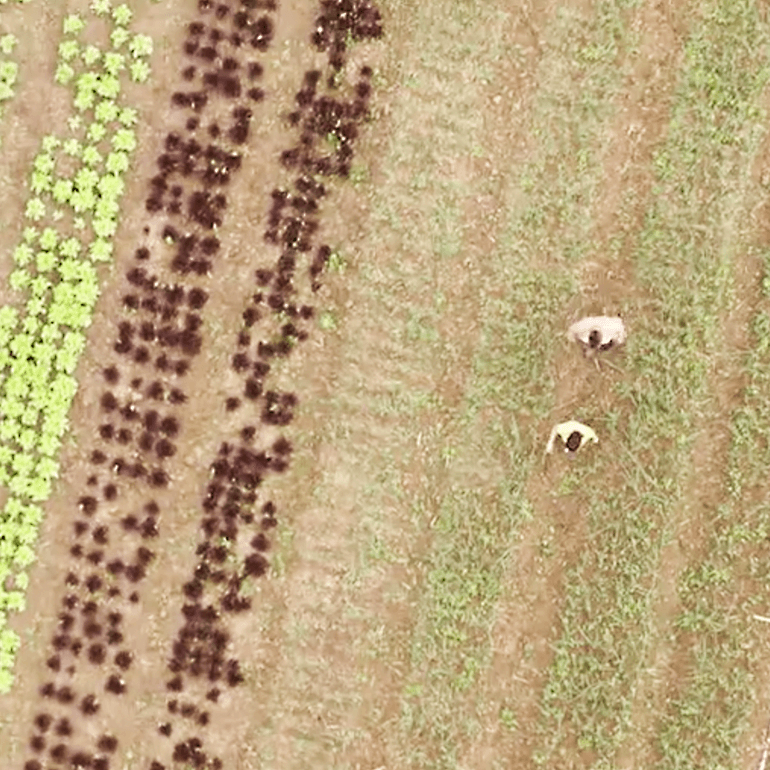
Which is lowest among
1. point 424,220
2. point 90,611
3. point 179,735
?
point 179,735

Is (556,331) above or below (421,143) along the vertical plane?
below

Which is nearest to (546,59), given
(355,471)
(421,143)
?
(421,143)

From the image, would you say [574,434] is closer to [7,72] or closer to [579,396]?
[579,396]

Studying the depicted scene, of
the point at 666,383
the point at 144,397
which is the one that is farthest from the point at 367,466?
the point at 666,383

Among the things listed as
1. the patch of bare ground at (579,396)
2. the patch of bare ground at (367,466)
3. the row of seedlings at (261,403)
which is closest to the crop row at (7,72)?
the row of seedlings at (261,403)

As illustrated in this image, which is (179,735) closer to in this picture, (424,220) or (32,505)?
(32,505)

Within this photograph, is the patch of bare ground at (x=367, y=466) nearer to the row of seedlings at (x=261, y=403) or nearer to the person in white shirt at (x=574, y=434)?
the row of seedlings at (x=261, y=403)

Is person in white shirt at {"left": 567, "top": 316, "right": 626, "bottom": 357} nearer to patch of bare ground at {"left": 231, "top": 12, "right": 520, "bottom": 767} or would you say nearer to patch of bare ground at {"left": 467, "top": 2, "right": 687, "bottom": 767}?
patch of bare ground at {"left": 467, "top": 2, "right": 687, "bottom": 767}
